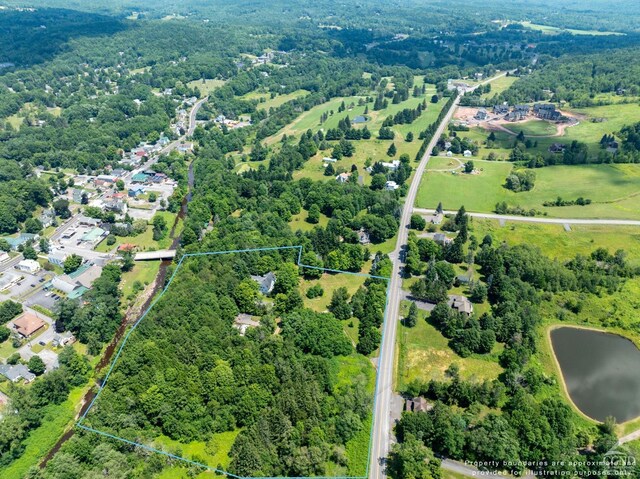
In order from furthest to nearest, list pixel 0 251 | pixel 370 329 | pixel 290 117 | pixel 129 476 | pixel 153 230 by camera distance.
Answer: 1. pixel 290 117
2. pixel 153 230
3. pixel 0 251
4. pixel 370 329
5. pixel 129 476

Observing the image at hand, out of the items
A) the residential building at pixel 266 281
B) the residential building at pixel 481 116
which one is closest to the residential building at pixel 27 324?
the residential building at pixel 266 281

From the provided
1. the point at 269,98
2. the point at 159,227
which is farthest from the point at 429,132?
the point at 159,227

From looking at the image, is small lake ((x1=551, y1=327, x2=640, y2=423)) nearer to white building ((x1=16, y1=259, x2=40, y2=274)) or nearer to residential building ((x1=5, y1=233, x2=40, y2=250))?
white building ((x1=16, y1=259, x2=40, y2=274))

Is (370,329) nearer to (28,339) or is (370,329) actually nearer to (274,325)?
(274,325)

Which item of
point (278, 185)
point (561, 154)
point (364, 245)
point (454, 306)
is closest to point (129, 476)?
point (454, 306)

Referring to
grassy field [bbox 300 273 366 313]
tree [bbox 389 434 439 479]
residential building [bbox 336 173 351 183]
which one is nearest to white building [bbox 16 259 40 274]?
grassy field [bbox 300 273 366 313]

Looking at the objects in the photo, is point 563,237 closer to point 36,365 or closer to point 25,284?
point 36,365

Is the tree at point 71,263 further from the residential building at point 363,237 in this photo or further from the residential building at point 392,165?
the residential building at point 392,165

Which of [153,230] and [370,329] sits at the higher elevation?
[370,329]
